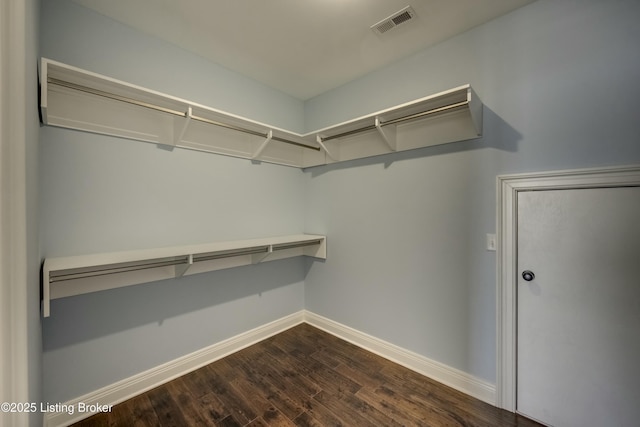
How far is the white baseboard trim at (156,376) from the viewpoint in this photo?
1635mm

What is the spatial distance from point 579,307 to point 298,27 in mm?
2659

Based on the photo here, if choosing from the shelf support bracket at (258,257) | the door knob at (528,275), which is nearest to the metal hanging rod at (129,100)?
the shelf support bracket at (258,257)

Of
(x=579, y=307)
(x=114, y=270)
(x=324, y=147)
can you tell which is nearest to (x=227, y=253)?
(x=114, y=270)

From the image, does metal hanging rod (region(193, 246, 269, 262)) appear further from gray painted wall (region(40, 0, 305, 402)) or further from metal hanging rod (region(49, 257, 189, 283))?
gray painted wall (region(40, 0, 305, 402))

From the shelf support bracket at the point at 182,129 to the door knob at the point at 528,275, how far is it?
2587mm

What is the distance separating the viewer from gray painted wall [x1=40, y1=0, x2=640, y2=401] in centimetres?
156

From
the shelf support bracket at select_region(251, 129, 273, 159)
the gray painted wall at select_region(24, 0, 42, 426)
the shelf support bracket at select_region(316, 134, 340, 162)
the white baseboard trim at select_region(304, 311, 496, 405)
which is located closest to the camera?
the gray painted wall at select_region(24, 0, 42, 426)

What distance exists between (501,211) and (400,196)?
2.52 ft

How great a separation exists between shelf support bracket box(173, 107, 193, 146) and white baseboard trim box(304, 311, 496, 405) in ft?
7.72

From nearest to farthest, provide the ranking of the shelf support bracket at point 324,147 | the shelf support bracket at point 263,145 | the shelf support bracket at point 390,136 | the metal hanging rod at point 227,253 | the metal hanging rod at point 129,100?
the metal hanging rod at point 129,100, the metal hanging rod at point 227,253, the shelf support bracket at point 390,136, the shelf support bracket at point 263,145, the shelf support bracket at point 324,147

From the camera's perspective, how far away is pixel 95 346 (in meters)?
1.75

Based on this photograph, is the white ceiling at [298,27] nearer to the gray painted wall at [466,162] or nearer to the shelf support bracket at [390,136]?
the gray painted wall at [466,162]

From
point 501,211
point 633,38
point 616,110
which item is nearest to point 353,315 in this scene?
point 501,211

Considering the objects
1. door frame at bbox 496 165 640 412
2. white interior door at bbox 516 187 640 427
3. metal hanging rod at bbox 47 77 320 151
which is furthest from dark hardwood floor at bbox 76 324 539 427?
metal hanging rod at bbox 47 77 320 151
